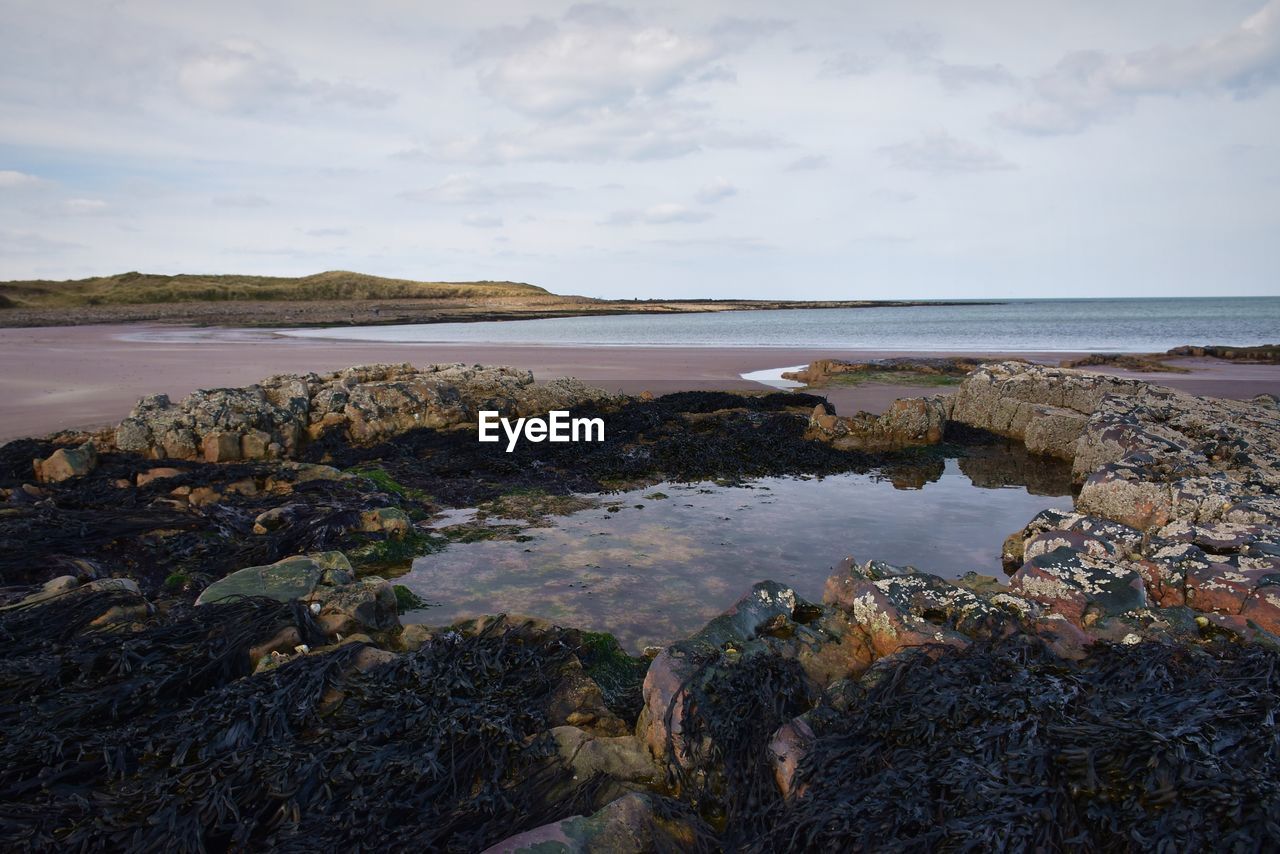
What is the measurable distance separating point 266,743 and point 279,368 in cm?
1668

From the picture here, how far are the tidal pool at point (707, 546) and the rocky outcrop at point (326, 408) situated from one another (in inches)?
147

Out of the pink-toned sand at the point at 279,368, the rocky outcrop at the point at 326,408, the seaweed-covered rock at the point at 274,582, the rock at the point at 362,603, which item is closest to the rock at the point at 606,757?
the rock at the point at 362,603

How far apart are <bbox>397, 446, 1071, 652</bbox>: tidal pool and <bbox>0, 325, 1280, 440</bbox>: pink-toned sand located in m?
5.34

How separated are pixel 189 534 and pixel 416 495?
1994 millimetres

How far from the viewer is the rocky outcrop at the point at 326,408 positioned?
25.7 ft

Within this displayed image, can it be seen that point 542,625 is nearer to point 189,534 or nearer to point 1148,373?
point 189,534

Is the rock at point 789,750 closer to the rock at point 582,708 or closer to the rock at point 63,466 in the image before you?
the rock at point 582,708

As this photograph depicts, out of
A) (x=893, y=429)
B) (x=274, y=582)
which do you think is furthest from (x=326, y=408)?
(x=893, y=429)

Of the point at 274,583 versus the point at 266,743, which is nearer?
the point at 266,743

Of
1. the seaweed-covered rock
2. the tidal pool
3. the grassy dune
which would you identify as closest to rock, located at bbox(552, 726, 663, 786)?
the tidal pool

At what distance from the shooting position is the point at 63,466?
684 centimetres

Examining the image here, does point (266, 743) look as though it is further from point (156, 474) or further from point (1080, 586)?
point (156, 474)

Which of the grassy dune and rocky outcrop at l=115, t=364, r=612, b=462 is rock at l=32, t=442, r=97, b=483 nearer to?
rocky outcrop at l=115, t=364, r=612, b=462

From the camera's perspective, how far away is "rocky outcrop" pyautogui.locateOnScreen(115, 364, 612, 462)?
7.83m
